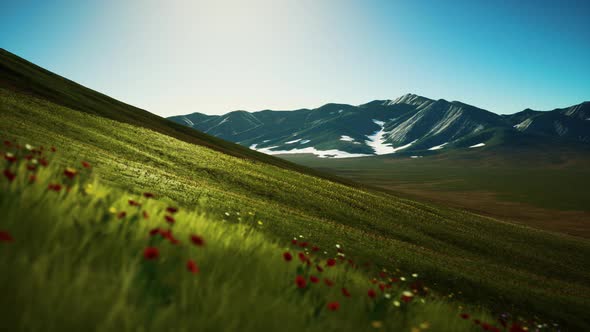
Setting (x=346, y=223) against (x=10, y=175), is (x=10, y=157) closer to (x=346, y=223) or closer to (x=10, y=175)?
(x=10, y=175)

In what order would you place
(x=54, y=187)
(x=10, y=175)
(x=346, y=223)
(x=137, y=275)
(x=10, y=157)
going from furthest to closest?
(x=346, y=223), (x=10, y=157), (x=54, y=187), (x=10, y=175), (x=137, y=275)

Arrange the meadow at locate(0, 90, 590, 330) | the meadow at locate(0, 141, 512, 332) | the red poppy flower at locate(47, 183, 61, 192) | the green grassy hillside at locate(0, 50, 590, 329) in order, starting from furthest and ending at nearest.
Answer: the green grassy hillside at locate(0, 50, 590, 329), the red poppy flower at locate(47, 183, 61, 192), the meadow at locate(0, 90, 590, 330), the meadow at locate(0, 141, 512, 332)

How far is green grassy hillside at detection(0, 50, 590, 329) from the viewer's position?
20.5 metres

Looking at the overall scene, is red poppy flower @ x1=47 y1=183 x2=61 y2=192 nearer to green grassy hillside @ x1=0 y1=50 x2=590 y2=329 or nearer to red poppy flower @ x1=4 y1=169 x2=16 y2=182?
red poppy flower @ x1=4 y1=169 x2=16 y2=182

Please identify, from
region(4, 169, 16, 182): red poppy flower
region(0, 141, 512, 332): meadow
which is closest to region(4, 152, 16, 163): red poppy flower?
region(0, 141, 512, 332): meadow

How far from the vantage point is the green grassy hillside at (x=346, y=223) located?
20.5 m

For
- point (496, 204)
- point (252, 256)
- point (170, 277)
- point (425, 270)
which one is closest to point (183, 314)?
point (170, 277)

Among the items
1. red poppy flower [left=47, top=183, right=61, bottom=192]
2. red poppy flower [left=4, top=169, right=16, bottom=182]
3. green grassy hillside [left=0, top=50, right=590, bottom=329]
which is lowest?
green grassy hillside [left=0, top=50, right=590, bottom=329]

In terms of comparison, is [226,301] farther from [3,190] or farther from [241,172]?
[241,172]

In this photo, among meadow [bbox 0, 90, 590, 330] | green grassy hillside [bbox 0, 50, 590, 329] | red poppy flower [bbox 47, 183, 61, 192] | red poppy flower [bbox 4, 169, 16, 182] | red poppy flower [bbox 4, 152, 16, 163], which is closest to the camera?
meadow [bbox 0, 90, 590, 330]

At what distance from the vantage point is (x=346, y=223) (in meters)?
32.7

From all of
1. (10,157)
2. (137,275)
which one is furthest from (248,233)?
(10,157)

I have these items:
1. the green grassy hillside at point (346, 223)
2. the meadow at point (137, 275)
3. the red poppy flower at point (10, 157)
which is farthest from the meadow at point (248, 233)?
the red poppy flower at point (10, 157)

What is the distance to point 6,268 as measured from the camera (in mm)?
1882
